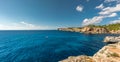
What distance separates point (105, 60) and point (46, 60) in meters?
21.2

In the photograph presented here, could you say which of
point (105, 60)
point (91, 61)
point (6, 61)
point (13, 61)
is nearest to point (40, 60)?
point (13, 61)

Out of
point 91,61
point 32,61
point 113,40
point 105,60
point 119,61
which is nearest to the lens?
point 119,61

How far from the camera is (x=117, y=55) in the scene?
26531 millimetres

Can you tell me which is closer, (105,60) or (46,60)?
(105,60)

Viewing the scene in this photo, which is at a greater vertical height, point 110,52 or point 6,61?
point 110,52

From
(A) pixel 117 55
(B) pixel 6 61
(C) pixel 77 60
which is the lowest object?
(B) pixel 6 61

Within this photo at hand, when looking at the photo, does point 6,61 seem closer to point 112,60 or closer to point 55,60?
point 55,60

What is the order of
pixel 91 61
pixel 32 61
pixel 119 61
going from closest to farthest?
pixel 119 61, pixel 91 61, pixel 32 61

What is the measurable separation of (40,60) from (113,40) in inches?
2528

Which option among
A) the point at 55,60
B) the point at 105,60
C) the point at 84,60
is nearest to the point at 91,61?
the point at 84,60

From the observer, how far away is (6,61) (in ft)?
127

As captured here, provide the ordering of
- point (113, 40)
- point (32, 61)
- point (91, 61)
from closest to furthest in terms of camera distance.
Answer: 1. point (91, 61)
2. point (32, 61)
3. point (113, 40)

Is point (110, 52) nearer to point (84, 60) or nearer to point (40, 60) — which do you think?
point (84, 60)

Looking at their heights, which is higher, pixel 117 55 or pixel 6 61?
pixel 117 55
